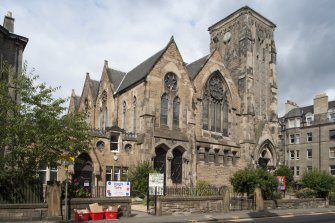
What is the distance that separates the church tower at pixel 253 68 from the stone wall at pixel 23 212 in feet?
94.1

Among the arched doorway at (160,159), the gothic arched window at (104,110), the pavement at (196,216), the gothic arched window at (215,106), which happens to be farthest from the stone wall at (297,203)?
the gothic arched window at (104,110)

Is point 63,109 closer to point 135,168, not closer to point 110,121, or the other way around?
point 135,168

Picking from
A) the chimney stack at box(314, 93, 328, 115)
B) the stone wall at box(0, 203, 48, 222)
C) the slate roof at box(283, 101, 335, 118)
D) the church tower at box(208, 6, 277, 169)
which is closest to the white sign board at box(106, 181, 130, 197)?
the stone wall at box(0, 203, 48, 222)

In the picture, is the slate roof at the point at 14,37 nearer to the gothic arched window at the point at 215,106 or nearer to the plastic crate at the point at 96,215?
the plastic crate at the point at 96,215

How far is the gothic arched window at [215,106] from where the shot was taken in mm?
42750

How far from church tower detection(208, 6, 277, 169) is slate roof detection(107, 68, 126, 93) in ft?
44.0

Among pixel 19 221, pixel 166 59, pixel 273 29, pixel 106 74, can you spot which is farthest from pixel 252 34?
pixel 19 221

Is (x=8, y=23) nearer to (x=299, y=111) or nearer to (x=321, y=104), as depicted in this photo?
(x=321, y=104)

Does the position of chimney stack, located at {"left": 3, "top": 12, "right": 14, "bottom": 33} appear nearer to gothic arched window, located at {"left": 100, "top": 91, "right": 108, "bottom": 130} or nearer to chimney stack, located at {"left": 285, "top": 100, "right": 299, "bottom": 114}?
gothic arched window, located at {"left": 100, "top": 91, "right": 108, "bottom": 130}

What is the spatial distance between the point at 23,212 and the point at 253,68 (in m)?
35.7

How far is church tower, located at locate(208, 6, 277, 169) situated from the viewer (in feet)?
150

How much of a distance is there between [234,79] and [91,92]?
1761 cm

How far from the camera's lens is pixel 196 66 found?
4469 centimetres

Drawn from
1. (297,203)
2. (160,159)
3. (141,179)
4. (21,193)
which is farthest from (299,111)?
(21,193)
